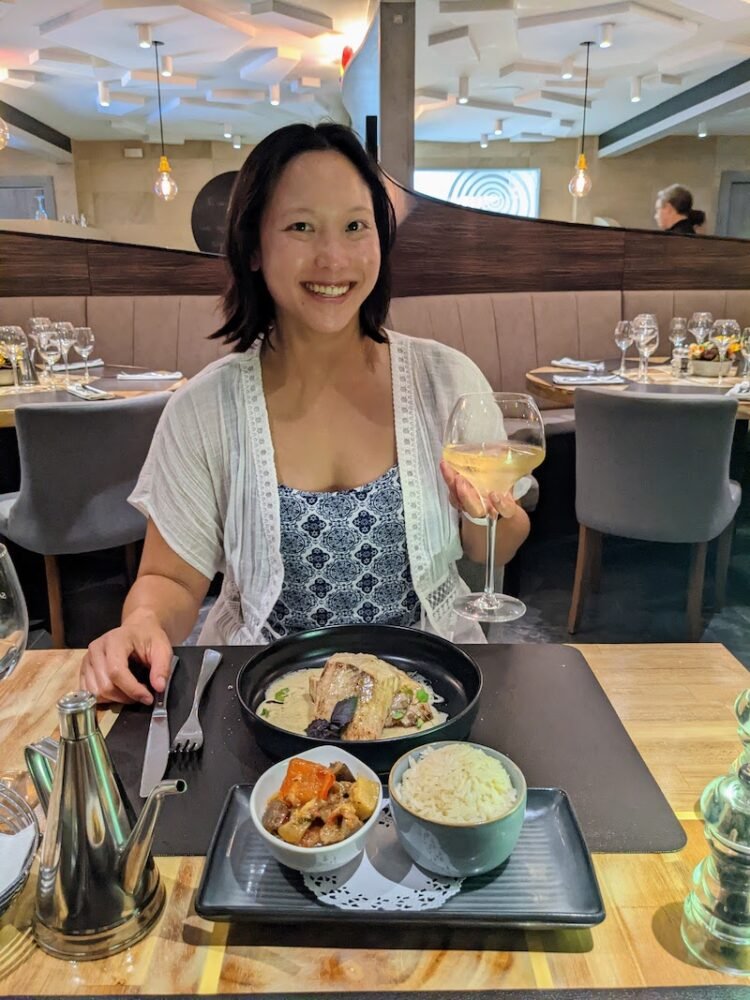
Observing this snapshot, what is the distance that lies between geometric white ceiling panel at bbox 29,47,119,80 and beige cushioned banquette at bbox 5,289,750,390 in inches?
161

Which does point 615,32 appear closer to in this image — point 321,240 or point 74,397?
point 74,397

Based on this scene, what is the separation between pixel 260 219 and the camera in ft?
4.90

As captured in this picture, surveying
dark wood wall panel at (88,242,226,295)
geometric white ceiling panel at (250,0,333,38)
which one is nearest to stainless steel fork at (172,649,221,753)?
dark wood wall panel at (88,242,226,295)

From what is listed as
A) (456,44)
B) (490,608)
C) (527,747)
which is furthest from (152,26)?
(527,747)

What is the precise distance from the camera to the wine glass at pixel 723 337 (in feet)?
11.5

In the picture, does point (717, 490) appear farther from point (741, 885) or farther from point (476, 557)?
point (741, 885)

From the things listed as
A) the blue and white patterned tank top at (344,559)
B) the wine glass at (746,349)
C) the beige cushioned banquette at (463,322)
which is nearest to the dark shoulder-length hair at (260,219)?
the blue and white patterned tank top at (344,559)

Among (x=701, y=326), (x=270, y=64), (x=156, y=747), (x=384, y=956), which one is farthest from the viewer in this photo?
(x=270, y=64)

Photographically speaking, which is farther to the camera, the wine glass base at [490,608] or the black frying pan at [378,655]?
the wine glass base at [490,608]

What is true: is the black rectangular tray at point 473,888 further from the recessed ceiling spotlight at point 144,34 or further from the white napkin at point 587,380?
the recessed ceiling spotlight at point 144,34

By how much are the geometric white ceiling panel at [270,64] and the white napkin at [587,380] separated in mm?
5552

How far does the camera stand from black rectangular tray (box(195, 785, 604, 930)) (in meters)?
0.63

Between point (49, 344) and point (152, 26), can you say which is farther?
point (152, 26)

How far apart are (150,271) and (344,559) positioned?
4011 mm
